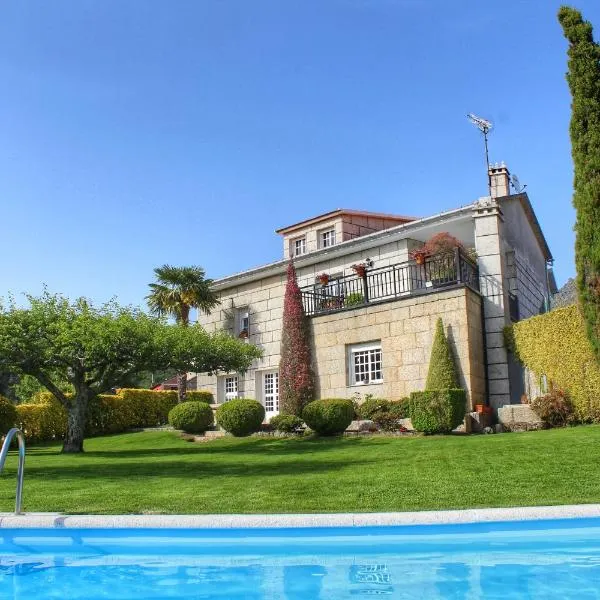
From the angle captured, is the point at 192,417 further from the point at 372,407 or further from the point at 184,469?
the point at 184,469

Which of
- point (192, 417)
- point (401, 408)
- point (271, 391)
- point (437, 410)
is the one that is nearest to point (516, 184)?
point (401, 408)

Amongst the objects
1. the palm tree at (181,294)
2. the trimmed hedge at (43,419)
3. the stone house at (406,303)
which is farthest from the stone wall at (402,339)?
the trimmed hedge at (43,419)

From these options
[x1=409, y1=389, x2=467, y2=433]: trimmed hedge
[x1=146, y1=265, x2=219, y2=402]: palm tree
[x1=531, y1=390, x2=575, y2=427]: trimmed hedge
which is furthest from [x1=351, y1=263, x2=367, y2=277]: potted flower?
[x1=146, y1=265, x2=219, y2=402]: palm tree

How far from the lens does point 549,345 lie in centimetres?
1770

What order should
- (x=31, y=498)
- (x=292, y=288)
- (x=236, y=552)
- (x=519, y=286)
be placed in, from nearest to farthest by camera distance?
(x=236, y=552) → (x=31, y=498) → (x=519, y=286) → (x=292, y=288)

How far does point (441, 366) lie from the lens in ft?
60.6

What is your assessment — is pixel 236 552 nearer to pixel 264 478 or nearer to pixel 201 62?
pixel 264 478

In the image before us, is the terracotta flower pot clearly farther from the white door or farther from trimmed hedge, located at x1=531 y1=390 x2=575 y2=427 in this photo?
trimmed hedge, located at x1=531 y1=390 x2=575 y2=427

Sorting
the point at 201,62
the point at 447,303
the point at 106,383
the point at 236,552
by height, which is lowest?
the point at 236,552

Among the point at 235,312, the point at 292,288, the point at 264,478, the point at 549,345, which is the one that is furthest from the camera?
the point at 235,312

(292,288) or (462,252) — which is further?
(292,288)

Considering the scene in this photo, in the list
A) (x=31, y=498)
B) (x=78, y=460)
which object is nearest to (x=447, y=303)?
(x=78, y=460)

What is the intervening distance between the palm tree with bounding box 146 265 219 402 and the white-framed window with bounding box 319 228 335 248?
6809 millimetres

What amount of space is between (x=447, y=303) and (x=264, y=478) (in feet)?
34.8
